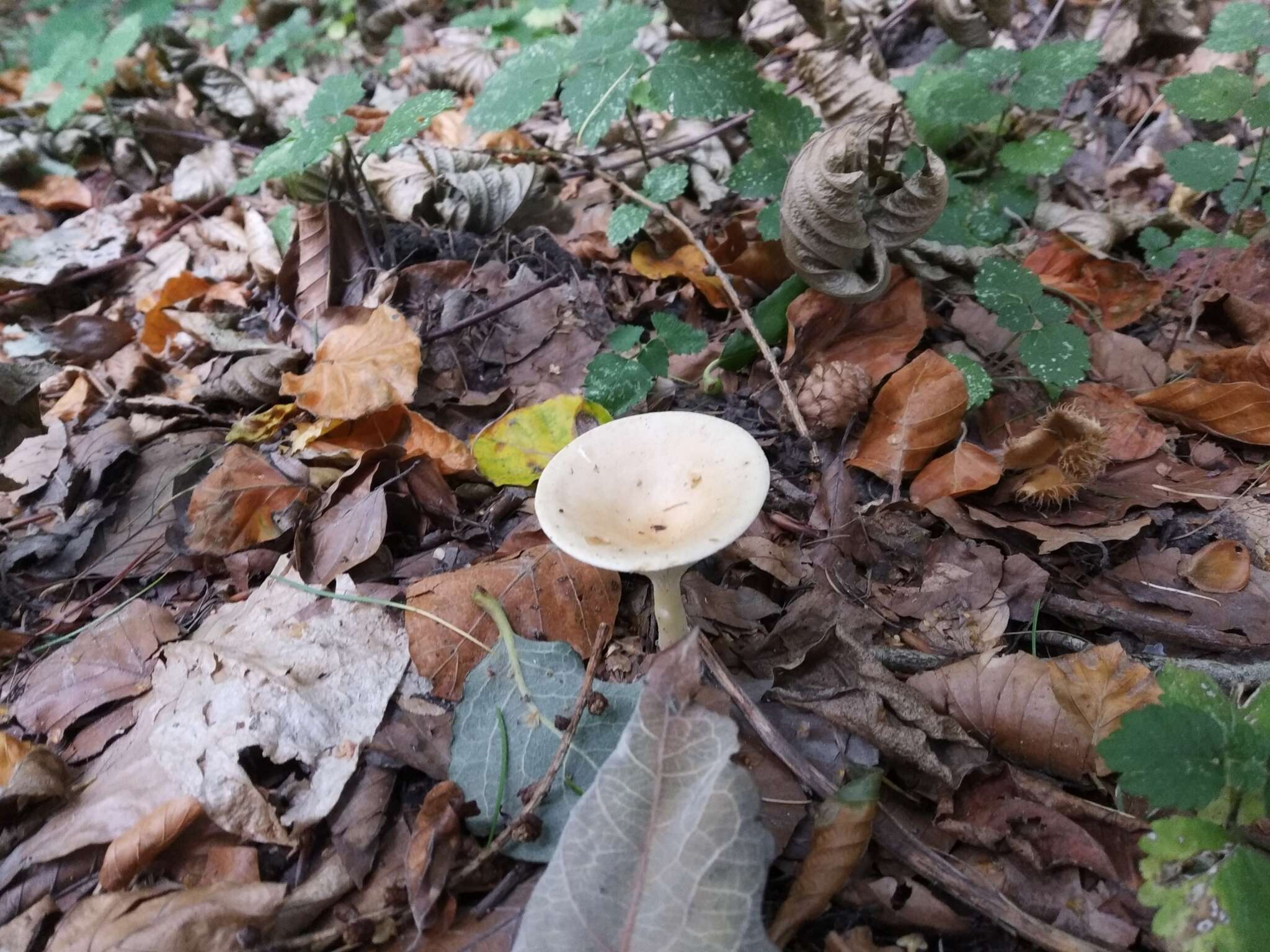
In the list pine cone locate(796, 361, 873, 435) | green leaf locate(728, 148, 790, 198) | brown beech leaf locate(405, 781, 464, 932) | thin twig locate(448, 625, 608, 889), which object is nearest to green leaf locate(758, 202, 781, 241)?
green leaf locate(728, 148, 790, 198)

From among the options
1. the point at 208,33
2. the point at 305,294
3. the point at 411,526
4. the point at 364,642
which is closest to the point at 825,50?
the point at 305,294

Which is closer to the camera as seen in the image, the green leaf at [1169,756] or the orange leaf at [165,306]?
the green leaf at [1169,756]

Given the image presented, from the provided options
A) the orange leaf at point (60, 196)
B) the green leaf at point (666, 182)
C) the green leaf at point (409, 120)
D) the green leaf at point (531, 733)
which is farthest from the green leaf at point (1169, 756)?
the orange leaf at point (60, 196)

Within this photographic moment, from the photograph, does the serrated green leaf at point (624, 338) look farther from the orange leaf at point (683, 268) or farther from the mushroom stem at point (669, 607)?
the mushroom stem at point (669, 607)

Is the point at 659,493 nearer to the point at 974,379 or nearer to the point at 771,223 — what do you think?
the point at 974,379

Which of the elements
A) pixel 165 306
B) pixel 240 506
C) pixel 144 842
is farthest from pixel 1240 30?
pixel 165 306

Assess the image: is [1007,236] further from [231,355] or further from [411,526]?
[231,355]

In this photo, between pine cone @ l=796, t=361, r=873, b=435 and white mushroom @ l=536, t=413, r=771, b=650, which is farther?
pine cone @ l=796, t=361, r=873, b=435

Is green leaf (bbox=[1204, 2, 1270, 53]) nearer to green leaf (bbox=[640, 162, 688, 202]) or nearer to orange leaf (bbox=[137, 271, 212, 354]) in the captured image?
green leaf (bbox=[640, 162, 688, 202])
